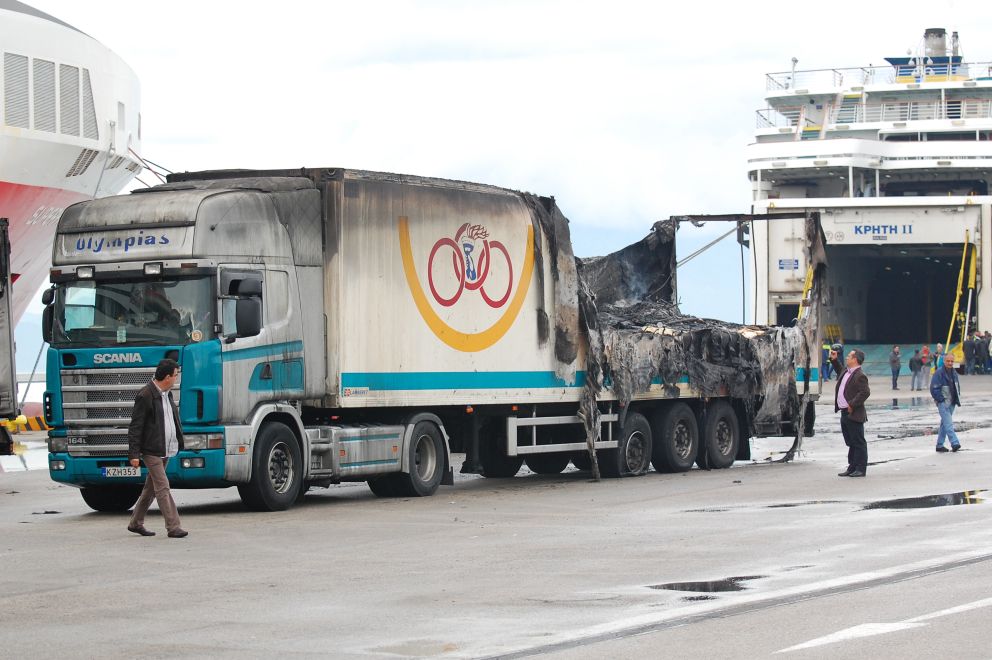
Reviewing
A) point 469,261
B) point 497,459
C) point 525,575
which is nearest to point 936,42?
point 497,459

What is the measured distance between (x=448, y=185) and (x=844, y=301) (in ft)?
164

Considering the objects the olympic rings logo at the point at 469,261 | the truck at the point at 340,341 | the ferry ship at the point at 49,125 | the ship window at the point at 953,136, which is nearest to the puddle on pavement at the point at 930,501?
the truck at the point at 340,341

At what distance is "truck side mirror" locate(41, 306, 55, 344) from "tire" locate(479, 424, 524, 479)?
561 centimetres

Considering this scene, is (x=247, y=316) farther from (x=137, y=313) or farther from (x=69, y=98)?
(x=69, y=98)

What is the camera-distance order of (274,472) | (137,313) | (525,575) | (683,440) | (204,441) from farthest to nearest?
(683,440)
(274,472)
(137,313)
(204,441)
(525,575)

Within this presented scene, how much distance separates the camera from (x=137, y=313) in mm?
16016

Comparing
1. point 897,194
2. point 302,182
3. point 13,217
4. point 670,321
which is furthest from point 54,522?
point 897,194

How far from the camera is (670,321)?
23531mm

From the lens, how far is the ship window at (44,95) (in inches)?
1344

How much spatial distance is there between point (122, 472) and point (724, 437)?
980 cm

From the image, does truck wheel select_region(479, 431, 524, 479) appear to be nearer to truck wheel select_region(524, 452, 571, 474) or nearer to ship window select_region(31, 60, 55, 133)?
truck wheel select_region(524, 452, 571, 474)

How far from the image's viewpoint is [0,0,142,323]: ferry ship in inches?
1321

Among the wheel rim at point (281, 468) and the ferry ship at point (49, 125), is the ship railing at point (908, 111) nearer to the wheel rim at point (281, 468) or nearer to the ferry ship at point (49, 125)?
the ferry ship at point (49, 125)

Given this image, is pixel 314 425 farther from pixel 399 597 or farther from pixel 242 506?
pixel 399 597
